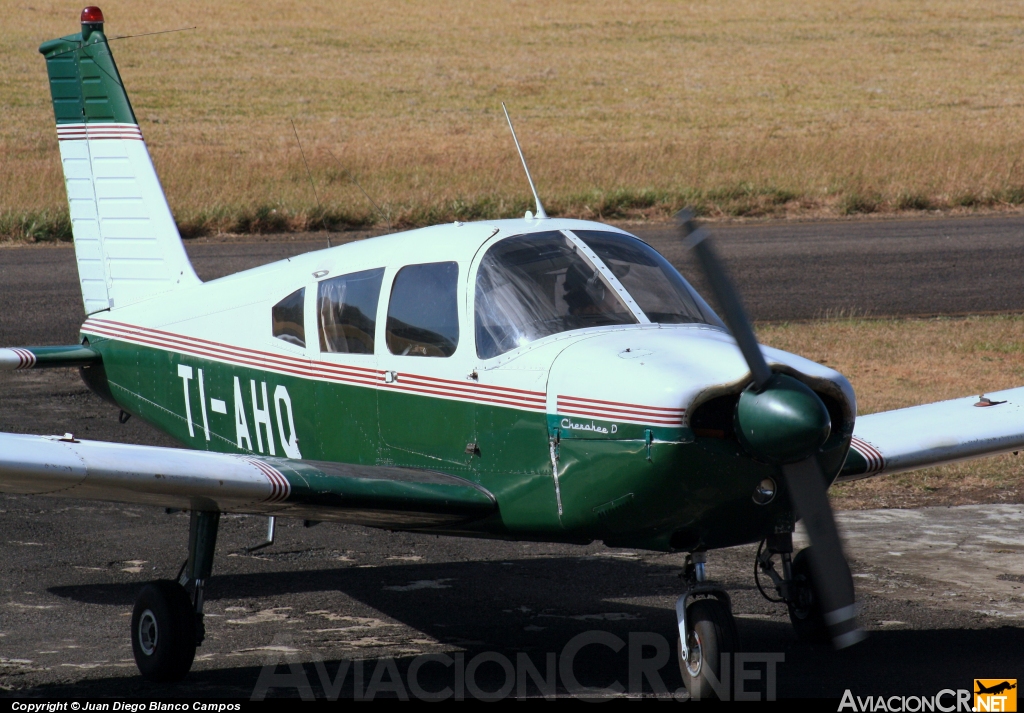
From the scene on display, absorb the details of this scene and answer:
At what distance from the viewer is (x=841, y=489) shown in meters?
9.41

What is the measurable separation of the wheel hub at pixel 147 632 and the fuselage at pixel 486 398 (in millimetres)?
968

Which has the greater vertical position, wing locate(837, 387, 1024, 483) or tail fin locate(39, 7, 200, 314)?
tail fin locate(39, 7, 200, 314)

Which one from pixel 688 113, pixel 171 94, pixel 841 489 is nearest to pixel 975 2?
pixel 688 113

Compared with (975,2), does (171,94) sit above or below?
below

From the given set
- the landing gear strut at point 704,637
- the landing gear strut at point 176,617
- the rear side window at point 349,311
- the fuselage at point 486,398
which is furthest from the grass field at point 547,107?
the landing gear strut at point 704,637

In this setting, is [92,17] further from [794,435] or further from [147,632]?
[794,435]

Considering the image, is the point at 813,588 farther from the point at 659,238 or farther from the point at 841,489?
the point at 659,238

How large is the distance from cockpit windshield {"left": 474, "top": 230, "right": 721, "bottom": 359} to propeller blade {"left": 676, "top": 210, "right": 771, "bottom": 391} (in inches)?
27.8

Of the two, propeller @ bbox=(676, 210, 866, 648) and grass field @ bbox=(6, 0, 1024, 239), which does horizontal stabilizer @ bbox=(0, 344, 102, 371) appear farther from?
grass field @ bbox=(6, 0, 1024, 239)

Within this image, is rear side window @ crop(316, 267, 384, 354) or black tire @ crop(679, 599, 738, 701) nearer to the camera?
black tire @ crop(679, 599, 738, 701)

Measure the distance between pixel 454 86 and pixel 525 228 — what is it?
35801mm

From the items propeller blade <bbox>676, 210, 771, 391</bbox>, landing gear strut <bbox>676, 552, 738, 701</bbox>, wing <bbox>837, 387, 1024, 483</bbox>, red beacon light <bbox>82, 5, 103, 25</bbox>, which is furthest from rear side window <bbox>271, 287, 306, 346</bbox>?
red beacon light <bbox>82, 5, 103, 25</bbox>

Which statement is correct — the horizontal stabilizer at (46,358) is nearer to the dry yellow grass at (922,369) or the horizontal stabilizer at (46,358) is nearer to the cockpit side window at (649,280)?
the cockpit side window at (649,280)

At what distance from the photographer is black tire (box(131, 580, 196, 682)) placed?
227 inches
